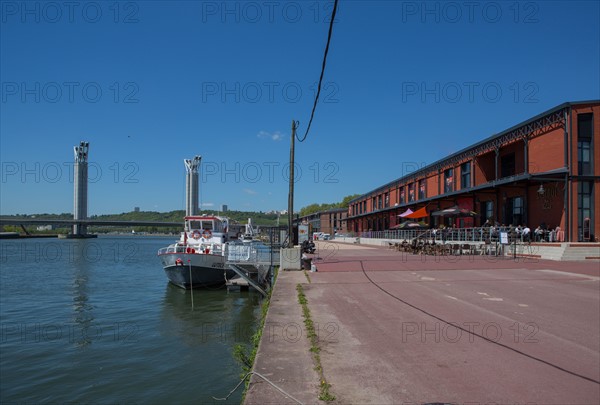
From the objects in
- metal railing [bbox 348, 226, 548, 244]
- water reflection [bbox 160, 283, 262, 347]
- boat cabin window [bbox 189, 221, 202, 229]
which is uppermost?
boat cabin window [bbox 189, 221, 202, 229]

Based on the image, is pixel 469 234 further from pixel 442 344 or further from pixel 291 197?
pixel 442 344

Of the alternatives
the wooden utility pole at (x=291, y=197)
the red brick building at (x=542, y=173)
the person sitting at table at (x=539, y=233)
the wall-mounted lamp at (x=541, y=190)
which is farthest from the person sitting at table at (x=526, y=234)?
the wooden utility pole at (x=291, y=197)

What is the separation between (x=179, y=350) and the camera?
43.5ft

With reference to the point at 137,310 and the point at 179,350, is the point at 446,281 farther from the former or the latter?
the point at 137,310

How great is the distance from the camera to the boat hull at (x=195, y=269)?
83.4 ft

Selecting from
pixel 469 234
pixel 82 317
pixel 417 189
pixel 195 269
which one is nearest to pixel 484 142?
pixel 469 234

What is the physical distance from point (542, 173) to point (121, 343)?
78.9ft

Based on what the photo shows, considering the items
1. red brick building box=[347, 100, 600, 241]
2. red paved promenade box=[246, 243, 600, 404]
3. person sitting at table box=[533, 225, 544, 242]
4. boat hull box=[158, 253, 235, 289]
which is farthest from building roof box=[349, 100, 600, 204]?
boat hull box=[158, 253, 235, 289]

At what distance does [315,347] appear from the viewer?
707cm

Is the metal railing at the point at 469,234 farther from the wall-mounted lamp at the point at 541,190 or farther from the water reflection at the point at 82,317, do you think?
the water reflection at the point at 82,317

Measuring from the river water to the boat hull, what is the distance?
62 cm

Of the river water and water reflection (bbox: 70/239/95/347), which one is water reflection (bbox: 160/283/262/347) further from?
water reflection (bbox: 70/239/95/347)

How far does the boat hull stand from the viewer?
2541 cm

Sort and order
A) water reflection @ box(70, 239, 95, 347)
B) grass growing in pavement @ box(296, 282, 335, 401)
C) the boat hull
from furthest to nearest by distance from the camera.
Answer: the boat hull, water reflection @ box(70, 239, 95, 347), grass growing in pavement @ box(296, 282, 335, 401)
